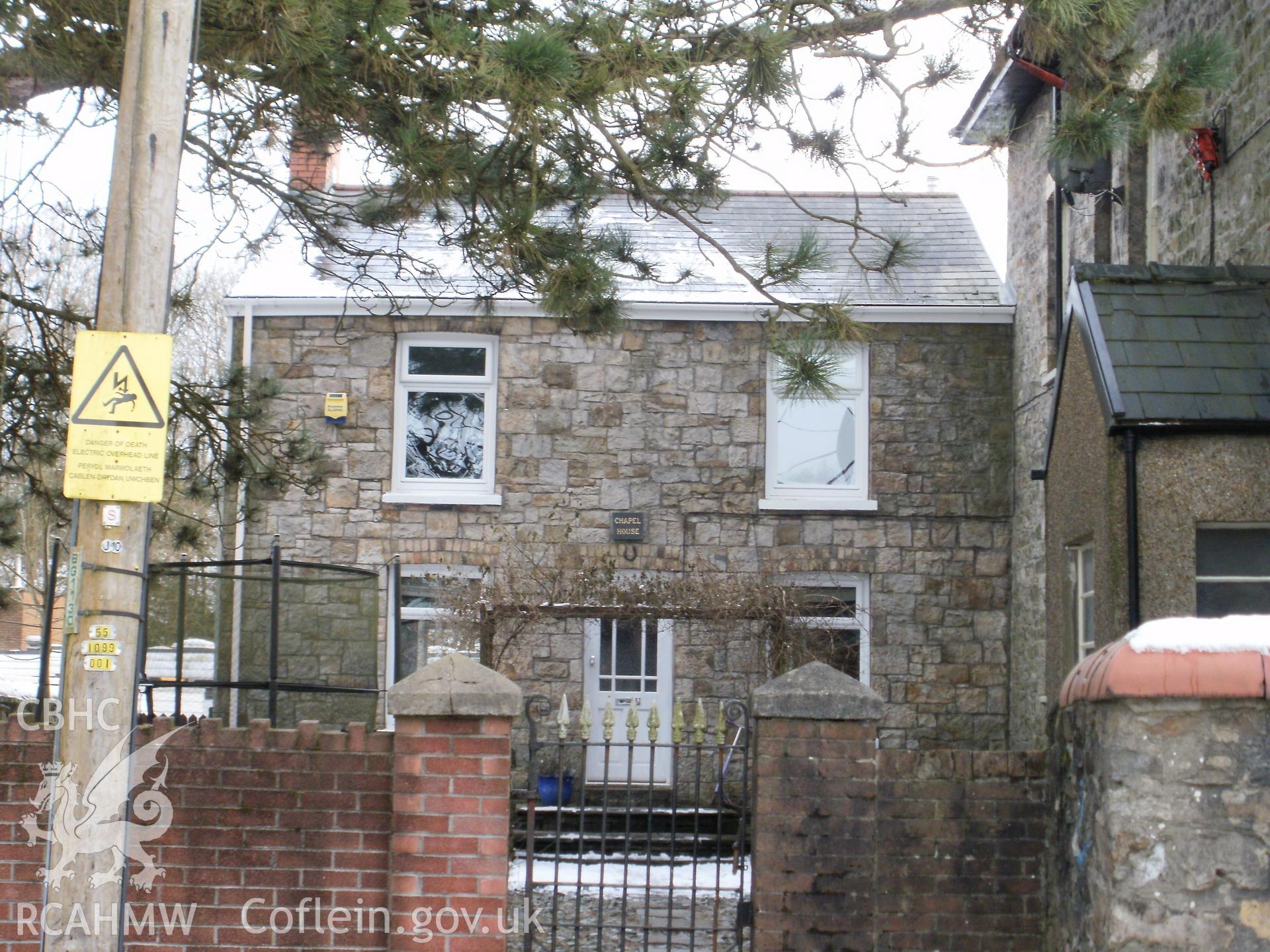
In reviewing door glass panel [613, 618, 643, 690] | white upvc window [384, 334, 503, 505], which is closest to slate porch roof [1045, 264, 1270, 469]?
door glass panel [613, 618, 643, 690]

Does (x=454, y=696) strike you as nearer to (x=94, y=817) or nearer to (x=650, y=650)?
(x=94, y=817)

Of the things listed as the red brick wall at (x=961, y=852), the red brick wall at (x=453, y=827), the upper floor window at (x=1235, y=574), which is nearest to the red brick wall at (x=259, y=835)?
the red brick wall at (x=453, y=827)

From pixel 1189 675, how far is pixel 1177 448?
121 inches

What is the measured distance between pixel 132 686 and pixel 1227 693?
3.37m

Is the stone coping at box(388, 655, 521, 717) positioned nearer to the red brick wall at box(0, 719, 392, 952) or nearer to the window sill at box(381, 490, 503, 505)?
the red brick wall at box(0, 719, 392, 952)

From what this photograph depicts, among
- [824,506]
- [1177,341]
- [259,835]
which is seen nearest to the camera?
[259,835]

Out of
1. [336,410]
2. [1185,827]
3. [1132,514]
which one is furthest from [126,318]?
[336,410]

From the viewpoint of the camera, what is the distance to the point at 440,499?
45.2 ft

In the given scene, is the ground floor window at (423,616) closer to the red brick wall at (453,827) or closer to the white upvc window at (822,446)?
the white upvc window at (822,446)

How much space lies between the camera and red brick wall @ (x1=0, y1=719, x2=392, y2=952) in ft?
17.7

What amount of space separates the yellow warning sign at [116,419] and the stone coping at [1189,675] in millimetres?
3039

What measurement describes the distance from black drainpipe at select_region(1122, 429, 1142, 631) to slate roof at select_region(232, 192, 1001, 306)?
6238 mm

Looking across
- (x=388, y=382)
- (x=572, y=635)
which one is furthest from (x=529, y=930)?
(x=388, y=382)

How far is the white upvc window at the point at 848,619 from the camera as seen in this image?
43.7ft
